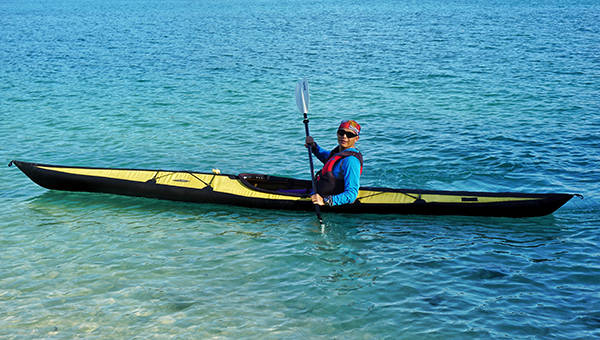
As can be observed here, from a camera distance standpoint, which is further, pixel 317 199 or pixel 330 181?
pixel 330 181

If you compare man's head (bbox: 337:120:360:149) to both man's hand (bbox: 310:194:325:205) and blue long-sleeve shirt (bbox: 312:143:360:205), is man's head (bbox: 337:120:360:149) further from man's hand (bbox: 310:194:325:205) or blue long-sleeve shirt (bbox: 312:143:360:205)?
man's hand (bbox: 310:194:325:205)

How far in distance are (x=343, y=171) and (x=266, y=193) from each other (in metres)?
1.38

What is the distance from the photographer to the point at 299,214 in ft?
28.9

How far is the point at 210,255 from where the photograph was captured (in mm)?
7527

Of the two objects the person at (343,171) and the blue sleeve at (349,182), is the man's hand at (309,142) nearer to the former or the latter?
the person at (343,171)

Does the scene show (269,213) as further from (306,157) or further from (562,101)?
(562,101)

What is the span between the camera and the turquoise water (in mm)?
6074

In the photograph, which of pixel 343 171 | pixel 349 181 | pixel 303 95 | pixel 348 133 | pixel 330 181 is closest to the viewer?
pixel 348 133

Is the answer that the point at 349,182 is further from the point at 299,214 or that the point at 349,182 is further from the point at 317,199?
the point at 299,214

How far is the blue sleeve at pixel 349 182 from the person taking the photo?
26.2 feet

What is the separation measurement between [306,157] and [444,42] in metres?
21.0

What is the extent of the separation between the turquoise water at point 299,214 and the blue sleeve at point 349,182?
517 mm

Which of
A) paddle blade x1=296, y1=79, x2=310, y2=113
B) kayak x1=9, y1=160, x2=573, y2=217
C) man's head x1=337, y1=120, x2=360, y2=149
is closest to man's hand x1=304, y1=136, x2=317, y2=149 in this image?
kayak x1=9, y1=160, x2=573, y2=217

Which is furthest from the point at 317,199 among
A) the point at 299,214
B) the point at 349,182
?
the point at 299,214
